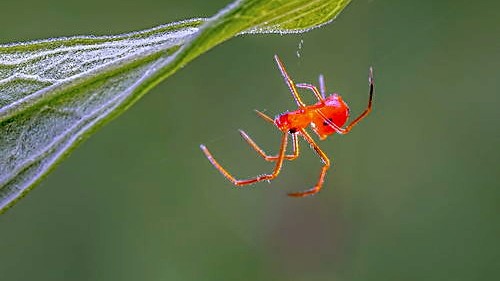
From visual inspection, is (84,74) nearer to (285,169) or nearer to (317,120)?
(317,120)

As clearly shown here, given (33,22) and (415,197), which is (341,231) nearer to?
(415,197)

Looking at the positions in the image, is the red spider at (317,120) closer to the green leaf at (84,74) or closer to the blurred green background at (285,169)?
the green leaf at (84,74)

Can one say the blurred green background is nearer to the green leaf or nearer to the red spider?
the red spider

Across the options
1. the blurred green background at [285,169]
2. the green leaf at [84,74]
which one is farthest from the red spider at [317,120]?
the blurred green background at [285,169]

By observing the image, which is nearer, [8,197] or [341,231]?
[8,197]

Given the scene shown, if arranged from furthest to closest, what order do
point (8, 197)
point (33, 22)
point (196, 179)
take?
point (196, 179)
point (33, 22)
point (8, 197)

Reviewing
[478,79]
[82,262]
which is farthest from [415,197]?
[82,262]

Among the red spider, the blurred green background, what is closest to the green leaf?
the red spider

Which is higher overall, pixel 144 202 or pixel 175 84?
pixel 175 84
